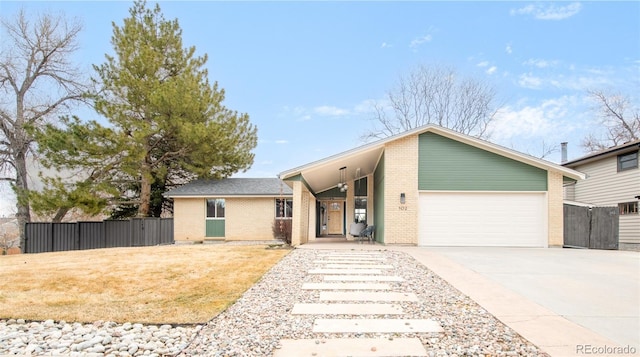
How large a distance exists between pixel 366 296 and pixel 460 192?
8.63 meters

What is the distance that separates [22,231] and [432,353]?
1998 centimetres

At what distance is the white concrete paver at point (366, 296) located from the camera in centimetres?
529

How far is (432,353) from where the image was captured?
11.1 ft

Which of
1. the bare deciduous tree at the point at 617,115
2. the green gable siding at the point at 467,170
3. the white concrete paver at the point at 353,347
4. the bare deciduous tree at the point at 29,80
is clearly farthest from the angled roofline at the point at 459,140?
the bare deciduous tree at the point at 617,115

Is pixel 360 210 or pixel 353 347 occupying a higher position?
pixel 360 210

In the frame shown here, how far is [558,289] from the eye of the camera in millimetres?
5816

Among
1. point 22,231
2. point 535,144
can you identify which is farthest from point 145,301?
point 535,144

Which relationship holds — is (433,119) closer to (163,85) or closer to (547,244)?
(547,244)

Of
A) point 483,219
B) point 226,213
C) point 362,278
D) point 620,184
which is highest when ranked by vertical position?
point 620,184

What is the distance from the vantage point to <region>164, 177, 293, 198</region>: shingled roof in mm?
17844

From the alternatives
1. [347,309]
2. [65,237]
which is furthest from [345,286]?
[65,237]

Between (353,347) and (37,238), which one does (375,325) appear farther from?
(37,238)

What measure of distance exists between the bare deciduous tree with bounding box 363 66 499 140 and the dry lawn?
18.5 m

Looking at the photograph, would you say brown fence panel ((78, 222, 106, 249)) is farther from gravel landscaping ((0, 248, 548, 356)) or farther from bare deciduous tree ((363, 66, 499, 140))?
bare deciduous tree ((363, 66, 499, 140))
